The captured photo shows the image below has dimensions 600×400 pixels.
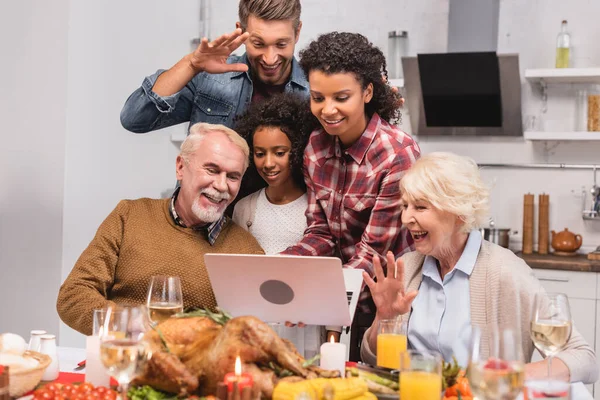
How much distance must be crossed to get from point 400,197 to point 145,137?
9.19ft

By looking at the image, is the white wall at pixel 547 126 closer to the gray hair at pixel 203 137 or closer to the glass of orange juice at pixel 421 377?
the gray hair at pixel 203 137

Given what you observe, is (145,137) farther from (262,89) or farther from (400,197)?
(400,197)

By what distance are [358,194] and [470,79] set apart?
7.75 feet

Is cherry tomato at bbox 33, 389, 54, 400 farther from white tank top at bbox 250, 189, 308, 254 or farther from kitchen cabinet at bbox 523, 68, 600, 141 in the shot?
kitchen cabinet at bbox 523, 68, 600, 141

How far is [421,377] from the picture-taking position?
150cm

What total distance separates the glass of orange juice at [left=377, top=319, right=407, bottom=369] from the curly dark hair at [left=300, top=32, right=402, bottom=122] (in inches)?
35.9

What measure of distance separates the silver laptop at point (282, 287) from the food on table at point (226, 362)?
0.28 meters

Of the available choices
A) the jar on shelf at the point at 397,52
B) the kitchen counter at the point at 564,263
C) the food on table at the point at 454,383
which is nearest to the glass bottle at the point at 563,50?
the jar on shelf at the point at 397,52

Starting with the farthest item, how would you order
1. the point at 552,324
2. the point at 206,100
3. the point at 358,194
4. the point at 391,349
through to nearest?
the point at 206,100 < the point at 358,194 < the point at 391,349 < the point at 552,324

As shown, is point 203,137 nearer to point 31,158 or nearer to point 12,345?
point 12,345

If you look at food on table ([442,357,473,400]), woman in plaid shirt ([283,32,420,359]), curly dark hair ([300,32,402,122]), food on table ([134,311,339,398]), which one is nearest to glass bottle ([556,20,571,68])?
woman in plaid shirt ([283,32,420,359])

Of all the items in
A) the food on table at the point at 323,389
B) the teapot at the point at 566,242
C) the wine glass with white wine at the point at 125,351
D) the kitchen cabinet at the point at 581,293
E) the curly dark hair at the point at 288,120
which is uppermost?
the curly dark hair at the point at 288,120

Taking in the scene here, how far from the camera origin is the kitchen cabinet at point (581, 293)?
13.5 ft

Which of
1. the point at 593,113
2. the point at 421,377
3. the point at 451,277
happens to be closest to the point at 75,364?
the point at 421,377
